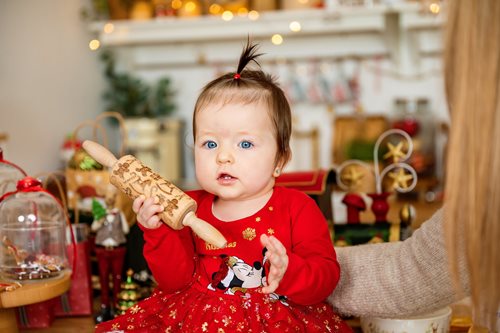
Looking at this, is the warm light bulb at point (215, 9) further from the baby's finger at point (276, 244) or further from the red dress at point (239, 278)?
the baby's finger at point (276, 244)

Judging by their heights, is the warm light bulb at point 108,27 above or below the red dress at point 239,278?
above

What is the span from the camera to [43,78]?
295 cm

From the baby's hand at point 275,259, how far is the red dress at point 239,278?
68mm

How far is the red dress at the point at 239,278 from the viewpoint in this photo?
1031 mm

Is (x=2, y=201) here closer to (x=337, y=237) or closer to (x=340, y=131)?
(x=337, y=237)

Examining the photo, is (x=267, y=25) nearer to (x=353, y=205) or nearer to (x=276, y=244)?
(x=353, y=205)

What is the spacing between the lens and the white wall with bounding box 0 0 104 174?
270 centimetres

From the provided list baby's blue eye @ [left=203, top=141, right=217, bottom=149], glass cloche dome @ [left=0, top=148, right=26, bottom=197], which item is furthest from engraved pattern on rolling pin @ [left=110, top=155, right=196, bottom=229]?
glass cloche dome @ [left=0, top=148, right=26, bottom=197]

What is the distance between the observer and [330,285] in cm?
105

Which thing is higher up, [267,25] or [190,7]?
[190,7]

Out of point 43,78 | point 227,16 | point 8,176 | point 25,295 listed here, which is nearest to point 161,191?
point 25,295

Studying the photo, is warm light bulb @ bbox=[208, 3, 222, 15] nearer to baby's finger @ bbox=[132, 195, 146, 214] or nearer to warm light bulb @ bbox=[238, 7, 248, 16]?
warm light bulb @ bbox=[238, 7, 248, 16]

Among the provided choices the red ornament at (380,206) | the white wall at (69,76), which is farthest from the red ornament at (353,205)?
the white wall at (69,76)

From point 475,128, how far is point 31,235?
3.06ft
